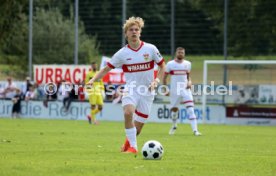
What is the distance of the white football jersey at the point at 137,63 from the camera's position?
1487 centimetres

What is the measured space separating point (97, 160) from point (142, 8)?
1011 inches

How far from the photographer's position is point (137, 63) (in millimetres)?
14883

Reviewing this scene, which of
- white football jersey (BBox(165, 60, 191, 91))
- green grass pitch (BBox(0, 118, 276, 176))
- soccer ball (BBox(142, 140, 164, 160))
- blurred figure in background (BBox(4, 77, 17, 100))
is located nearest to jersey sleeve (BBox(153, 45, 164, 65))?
green grass pitch (BBox(0, 118, 276, 176))

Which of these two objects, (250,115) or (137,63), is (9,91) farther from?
(137,63)

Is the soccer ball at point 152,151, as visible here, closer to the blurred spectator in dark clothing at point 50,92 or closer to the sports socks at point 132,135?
the sports socks at point 132,135

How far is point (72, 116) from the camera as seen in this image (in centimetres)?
3669

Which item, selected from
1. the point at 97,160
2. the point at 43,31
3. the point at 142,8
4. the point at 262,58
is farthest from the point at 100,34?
the point at 97,160

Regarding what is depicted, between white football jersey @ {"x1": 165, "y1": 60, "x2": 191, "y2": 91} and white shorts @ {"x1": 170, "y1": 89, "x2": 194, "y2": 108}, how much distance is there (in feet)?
1.19

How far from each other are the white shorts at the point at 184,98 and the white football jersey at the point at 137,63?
8878mm

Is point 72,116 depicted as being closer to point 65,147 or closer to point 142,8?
point 142,8

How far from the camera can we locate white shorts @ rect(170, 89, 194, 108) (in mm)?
23766

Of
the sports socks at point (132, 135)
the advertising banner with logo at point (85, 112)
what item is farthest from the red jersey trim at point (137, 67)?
the advertising banner with logo at point (85, 112)

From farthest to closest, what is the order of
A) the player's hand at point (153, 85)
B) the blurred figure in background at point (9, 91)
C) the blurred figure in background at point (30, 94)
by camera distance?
the blurred figure in background at point (9, 91)
the blurred figure in background at point (30, 94)
the player's hand at point (153, 85)

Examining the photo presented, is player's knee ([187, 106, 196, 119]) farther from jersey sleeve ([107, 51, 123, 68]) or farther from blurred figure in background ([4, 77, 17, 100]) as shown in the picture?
blurred figure in background ([4, 77, 17, 100])
